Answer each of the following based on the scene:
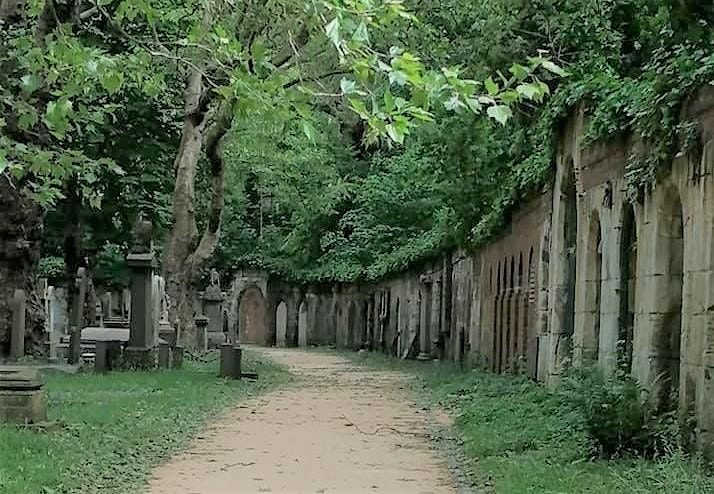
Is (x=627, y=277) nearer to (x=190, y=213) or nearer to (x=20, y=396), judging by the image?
(x=20, y=396)

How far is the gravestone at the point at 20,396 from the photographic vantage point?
10.8 metres

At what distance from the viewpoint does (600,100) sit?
1409 cm

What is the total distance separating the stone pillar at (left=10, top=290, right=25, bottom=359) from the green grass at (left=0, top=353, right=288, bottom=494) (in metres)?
0.65

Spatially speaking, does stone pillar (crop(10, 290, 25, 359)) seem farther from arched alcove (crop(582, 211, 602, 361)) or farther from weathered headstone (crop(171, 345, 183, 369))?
arched alcove (crop(582, 211, 602, 361))

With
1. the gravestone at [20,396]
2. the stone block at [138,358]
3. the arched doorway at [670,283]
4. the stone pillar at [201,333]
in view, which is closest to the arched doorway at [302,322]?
the stone pillar at [201,333]

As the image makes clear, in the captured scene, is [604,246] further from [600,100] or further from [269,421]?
[269,421]

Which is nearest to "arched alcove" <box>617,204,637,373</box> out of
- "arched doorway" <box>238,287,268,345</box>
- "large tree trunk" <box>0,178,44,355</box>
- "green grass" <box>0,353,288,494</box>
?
"green grass" <box>0,353,288,494</box>

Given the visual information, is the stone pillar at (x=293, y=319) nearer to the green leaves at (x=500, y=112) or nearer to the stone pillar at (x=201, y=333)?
the stone pillar at (x=201, y=333)

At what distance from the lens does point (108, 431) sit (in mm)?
11578

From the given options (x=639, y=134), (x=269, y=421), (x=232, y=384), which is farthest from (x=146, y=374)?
(x=639, y=134)

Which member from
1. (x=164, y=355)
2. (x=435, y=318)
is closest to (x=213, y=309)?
(x=435, y=318)

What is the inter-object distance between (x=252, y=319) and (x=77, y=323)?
87.0 feet

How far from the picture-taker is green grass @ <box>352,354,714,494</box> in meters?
8.38

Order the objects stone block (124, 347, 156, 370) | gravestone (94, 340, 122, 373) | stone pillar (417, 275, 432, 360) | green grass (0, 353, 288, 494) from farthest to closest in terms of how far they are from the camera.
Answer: stone pillar (417, 275, 432, 360), stone block (124, 347, 156, 370), gravestone (94, 340, 122, 373), green grass (0, 353, 288, 494)
